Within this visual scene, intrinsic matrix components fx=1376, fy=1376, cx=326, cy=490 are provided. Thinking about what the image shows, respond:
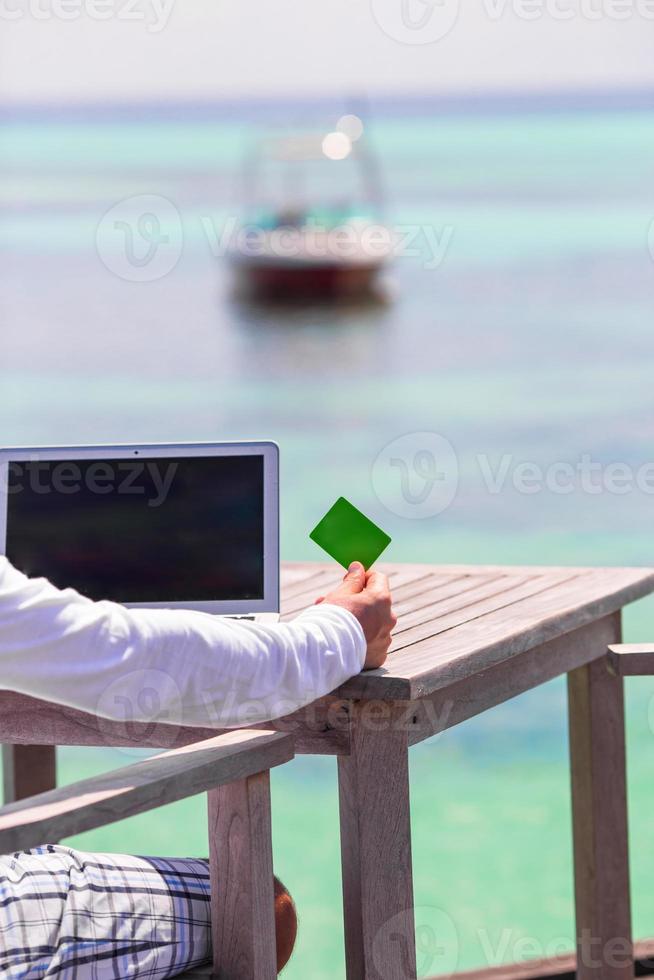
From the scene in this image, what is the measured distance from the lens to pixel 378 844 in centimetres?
149

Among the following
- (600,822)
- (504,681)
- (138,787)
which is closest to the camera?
(138,787)

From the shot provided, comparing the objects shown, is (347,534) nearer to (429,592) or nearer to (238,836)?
(238,836)

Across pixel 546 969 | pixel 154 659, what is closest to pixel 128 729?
pixel 154 659

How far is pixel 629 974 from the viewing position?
7.10 feet

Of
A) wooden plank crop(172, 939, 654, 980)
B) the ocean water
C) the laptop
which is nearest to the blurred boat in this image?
the ocean water

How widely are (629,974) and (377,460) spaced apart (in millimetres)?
10177

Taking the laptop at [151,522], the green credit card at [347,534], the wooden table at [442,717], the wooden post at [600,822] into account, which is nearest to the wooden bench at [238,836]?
the wooden table at [442,717]

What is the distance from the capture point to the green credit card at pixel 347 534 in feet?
5.01

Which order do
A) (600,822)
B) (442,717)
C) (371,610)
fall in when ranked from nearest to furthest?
(371,610), (442,717), (600,822)

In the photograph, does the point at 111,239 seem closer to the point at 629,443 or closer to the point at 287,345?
the point at 287,345

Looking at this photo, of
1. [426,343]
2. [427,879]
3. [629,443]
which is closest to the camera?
[427,879]

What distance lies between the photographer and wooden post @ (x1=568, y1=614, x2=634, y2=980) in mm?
2102

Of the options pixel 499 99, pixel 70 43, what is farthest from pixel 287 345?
pixel 70 43

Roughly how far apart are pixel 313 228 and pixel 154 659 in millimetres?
16232
